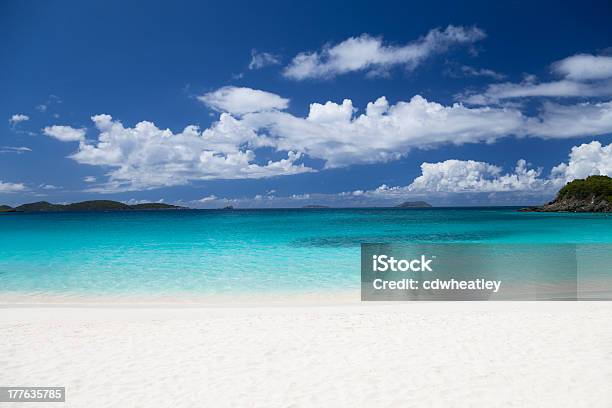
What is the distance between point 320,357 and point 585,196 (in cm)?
9645

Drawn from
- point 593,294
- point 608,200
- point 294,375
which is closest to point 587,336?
point 294,375

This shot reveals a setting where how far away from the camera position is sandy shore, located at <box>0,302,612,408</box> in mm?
4902

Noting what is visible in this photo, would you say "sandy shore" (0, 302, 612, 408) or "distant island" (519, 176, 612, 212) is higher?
"distant island" (519, 176, 612, 212)

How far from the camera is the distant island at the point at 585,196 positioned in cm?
7894

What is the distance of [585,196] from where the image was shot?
83.8 metres

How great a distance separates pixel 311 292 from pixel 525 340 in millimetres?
7194

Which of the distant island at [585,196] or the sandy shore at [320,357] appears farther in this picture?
the distant island at [585,196]

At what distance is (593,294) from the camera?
1198 cm

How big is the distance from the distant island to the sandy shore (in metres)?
85.8

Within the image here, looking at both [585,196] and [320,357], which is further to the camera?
[585,196]

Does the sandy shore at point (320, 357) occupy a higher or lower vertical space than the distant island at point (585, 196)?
lower

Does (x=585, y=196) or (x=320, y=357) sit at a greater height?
(x=585, y=196)

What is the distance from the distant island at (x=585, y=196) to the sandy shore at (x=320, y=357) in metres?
85.8

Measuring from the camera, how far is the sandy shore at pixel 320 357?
4902 millimetres
